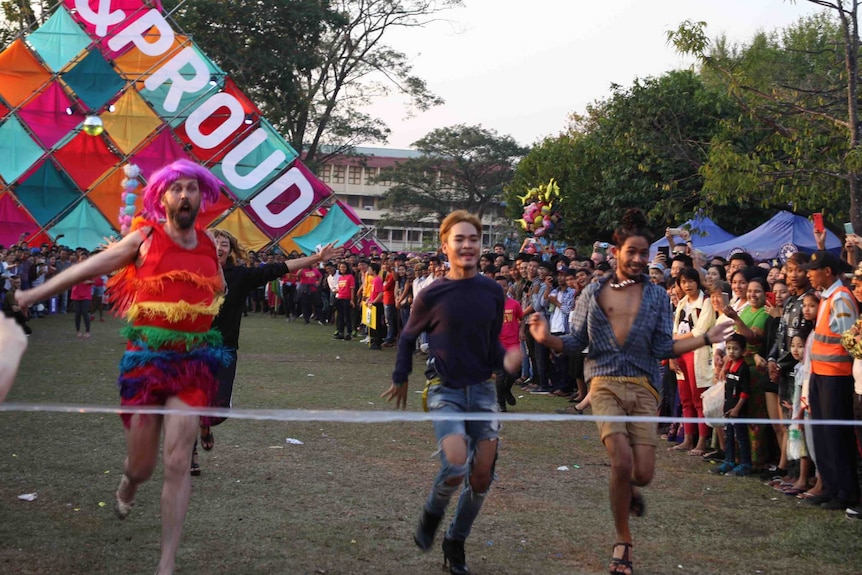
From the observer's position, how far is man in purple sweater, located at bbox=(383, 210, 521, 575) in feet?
17.8

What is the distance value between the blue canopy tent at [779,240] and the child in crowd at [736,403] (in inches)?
520

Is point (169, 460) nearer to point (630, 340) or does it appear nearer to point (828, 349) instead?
point (630, 340)

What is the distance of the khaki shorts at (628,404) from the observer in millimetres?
5672

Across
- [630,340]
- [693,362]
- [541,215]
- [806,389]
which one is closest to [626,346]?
[630,340]

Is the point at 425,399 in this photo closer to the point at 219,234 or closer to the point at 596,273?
the point at 219,234

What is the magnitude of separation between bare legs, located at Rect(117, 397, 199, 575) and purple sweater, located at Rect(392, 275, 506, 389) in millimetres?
1175

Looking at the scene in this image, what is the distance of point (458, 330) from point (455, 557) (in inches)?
47.6

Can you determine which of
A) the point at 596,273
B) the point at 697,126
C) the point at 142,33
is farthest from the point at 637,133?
the point at 142,33

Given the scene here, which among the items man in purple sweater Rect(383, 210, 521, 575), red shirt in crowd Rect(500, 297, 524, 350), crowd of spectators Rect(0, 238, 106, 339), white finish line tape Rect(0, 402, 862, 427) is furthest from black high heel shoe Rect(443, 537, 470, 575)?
crowd of spectators Rect(0, 238, 106, 339)

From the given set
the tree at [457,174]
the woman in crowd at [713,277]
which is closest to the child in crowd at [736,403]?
the woman in crowd at [713,277]

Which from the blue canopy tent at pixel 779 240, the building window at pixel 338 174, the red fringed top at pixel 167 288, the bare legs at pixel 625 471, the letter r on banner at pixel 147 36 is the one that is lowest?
the bare legs at pixel 625 471

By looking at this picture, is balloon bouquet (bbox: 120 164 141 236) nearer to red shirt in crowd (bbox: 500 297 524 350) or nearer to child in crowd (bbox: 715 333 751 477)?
red shirt in crowd (bbox: 500 297 524 350)

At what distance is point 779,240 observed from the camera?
70.9 ft

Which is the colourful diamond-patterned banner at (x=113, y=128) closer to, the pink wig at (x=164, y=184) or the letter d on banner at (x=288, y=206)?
the letter d on banner at (x=288, y=206)
